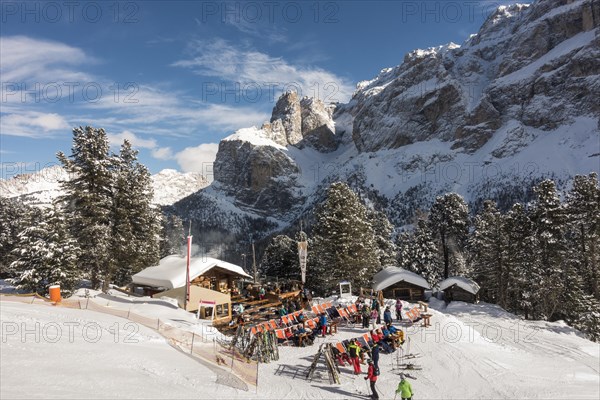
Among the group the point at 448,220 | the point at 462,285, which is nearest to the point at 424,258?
the point at 448,220

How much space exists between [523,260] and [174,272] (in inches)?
1250

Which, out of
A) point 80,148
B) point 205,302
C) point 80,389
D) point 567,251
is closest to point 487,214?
point 567,251

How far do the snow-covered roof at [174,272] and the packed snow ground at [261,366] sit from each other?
1966 mm

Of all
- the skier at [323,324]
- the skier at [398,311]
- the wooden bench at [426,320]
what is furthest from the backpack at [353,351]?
the skier at [398,311]

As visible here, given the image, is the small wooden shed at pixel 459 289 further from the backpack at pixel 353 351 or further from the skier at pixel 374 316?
the backpack at pixel 353 351

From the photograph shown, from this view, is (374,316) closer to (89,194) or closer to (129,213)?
(129,213)

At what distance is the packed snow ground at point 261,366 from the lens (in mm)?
11529

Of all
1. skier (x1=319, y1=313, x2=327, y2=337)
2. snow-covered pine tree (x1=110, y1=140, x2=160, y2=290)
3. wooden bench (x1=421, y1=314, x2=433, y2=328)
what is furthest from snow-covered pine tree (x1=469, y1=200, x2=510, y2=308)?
snow-covered pine tree (x1=110, y1=140, x2=160, y2=290)

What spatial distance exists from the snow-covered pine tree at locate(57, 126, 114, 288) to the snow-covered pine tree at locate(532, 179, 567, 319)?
36.7 metres

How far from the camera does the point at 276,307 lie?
2944 centimetres

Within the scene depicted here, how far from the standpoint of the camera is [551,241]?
3356 cm

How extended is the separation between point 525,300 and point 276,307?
2535 cm

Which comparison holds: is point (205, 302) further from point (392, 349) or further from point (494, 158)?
point (494, 158)

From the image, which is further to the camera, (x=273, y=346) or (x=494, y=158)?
(x=494, y=158)
